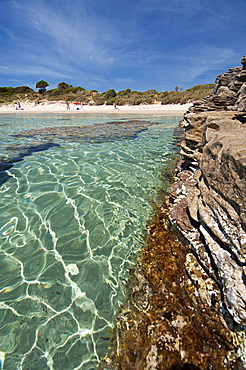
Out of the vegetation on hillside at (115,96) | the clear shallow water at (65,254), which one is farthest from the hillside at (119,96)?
the clear shallow water at (65,254)

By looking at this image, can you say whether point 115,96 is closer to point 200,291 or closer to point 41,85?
point 41,85

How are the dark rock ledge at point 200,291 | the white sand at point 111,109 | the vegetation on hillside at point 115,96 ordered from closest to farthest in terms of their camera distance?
the dark rock ledge at point 200,291
the white sand at point 111,109
the vegetation on hillside at point 115,96

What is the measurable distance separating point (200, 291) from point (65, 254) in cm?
184

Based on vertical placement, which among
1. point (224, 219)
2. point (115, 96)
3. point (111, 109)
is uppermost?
point (115, 96)

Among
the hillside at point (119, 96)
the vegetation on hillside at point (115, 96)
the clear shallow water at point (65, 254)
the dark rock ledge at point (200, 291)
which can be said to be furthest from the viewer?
the vegetation on hillside at point (115, 96)

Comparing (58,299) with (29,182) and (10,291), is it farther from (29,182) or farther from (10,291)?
(29,182)

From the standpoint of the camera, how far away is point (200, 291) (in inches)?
72.8

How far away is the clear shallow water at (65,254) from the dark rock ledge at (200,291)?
257 mm

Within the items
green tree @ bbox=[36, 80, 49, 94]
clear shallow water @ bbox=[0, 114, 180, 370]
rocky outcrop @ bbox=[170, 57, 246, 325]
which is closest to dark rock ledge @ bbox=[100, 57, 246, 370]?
rocky outcrop @ bbox=[170, 57, 246, 325]

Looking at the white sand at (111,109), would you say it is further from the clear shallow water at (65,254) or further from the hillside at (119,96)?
the clear shallow water at (65,254)

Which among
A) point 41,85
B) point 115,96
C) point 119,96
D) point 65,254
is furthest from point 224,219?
point 41,85

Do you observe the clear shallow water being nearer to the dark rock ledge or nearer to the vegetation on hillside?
the dark rock ledge

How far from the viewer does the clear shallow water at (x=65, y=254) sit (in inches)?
66.4

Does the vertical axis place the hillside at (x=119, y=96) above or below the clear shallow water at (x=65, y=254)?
above
